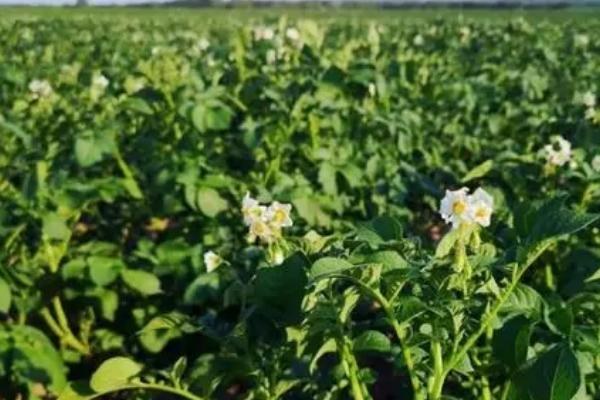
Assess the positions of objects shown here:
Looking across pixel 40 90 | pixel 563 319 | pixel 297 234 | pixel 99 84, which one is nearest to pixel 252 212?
pixel 563 319

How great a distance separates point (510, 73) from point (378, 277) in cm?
503

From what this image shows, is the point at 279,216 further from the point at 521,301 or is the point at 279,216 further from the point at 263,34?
the point at 263,34

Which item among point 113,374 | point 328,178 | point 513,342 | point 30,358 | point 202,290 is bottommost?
point 30,358

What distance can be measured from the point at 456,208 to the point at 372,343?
283 millimetres

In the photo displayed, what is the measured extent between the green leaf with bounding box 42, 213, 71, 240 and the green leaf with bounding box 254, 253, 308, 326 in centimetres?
144

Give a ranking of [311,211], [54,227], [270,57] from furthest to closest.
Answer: [270,57]
[311,211]
[54,227]

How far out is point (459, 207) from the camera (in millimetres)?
1628

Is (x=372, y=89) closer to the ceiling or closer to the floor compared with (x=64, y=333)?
closer to the ceiling

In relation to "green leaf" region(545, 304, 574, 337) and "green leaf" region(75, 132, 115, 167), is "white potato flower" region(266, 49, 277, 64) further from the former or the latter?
"green leaf" region(545, 304, 574, 337)

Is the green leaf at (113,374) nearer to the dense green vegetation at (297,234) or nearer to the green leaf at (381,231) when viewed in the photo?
the dense green vegetation at (297,234)

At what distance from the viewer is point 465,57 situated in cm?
874

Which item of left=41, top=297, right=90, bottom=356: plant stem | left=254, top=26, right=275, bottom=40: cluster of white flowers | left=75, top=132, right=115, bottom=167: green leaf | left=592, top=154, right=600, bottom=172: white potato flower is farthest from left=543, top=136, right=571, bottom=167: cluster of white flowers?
left=254, top=26, right=275, bottom=40: cluster of white flowers

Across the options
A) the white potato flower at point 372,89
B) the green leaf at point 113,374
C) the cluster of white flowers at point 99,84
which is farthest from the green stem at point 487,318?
the cluster of white flowers at point 99,84

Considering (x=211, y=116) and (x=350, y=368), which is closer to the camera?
(x=350, y=368)
